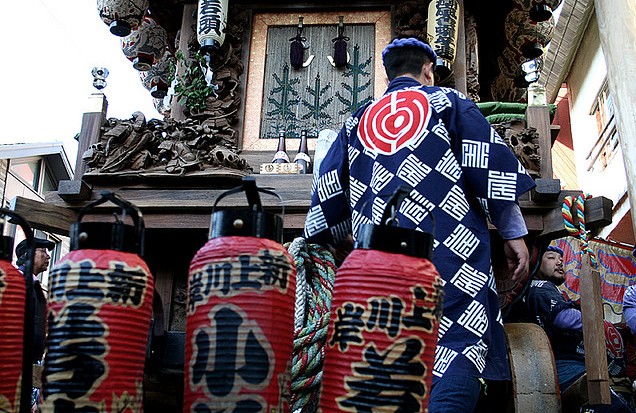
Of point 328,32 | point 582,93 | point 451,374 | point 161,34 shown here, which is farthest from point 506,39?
point 582,93

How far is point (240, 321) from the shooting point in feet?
4.86

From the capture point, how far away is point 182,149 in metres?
5.79

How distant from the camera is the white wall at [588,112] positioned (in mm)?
15359

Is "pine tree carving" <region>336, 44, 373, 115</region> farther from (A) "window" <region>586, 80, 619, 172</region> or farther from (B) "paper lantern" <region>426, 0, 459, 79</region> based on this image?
Answer: (A) "window" <region>586, 80, 619, 172</region>

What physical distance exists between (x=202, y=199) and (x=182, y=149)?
0.57 m

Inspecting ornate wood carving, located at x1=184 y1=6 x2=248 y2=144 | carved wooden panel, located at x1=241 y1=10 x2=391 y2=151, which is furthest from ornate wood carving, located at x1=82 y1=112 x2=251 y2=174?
carved wooden panel, located at x1=241 y1=10 x2=391 y2=151

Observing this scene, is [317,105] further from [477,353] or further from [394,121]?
[477,353]

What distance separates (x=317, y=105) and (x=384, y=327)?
573 cm

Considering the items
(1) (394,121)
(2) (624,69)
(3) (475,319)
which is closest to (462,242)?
(3) (475,319)

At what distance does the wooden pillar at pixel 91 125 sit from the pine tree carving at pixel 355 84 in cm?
237

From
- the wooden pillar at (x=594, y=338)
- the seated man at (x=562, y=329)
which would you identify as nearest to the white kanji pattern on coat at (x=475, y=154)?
the wooden pillar at (x=594, y=338)

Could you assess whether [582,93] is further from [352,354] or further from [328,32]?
[352,354]

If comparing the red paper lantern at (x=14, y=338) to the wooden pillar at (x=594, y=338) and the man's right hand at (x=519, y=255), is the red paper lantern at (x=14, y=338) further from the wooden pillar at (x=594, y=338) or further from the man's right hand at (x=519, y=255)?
the wooden pillar at (x=594, y=338)

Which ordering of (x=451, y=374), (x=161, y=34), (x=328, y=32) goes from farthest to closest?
(x=161, y=34) < (x=328, y=32) < (x=451, y=374)
